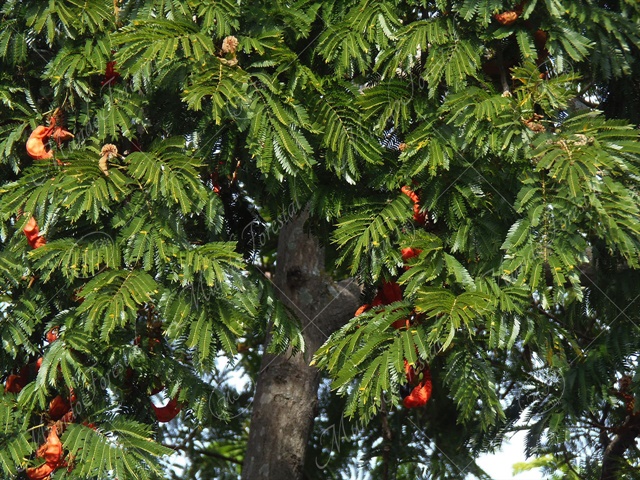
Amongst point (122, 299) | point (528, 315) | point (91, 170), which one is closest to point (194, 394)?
point (122, 299)

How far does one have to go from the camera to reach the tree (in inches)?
158

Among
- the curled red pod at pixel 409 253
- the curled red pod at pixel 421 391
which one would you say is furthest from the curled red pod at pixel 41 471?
the curled red pod at pixel 409 253

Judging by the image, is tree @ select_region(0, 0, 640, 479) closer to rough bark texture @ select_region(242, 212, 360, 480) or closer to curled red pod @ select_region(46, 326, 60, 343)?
curled red pod @ select_region(46, 326, 60, 343)

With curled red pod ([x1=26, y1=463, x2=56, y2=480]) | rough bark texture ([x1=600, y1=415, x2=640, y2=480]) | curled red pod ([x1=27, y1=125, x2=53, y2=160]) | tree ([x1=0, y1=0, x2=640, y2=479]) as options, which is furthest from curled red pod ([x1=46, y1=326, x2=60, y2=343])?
rough bark texture ([x1=600, y1=415, x2=640, y2=480])

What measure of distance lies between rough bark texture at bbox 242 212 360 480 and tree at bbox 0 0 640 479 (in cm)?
126

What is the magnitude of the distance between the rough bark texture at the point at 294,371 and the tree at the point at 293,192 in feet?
4.12

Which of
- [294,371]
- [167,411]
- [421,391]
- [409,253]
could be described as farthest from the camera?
[294,371]

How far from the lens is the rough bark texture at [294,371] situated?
589 centimetres

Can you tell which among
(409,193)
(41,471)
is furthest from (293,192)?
(41,471)

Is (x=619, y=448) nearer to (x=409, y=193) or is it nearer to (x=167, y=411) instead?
(x=409, y=193)

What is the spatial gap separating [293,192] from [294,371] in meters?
2.02

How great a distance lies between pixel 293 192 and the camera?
431 cm

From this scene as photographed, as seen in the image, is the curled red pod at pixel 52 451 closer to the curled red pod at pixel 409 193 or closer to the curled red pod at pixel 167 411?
the curled red pod at pixel 167 411

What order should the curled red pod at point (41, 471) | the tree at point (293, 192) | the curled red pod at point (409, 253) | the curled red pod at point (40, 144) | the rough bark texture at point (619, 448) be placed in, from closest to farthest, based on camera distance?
the tree at point (293, 192)
the curled red pod at point (41, 471)
the curled red pod at point (409, 253)
the curled red pod at point (40, 144)
the rough bark texture at point (619, 448)
